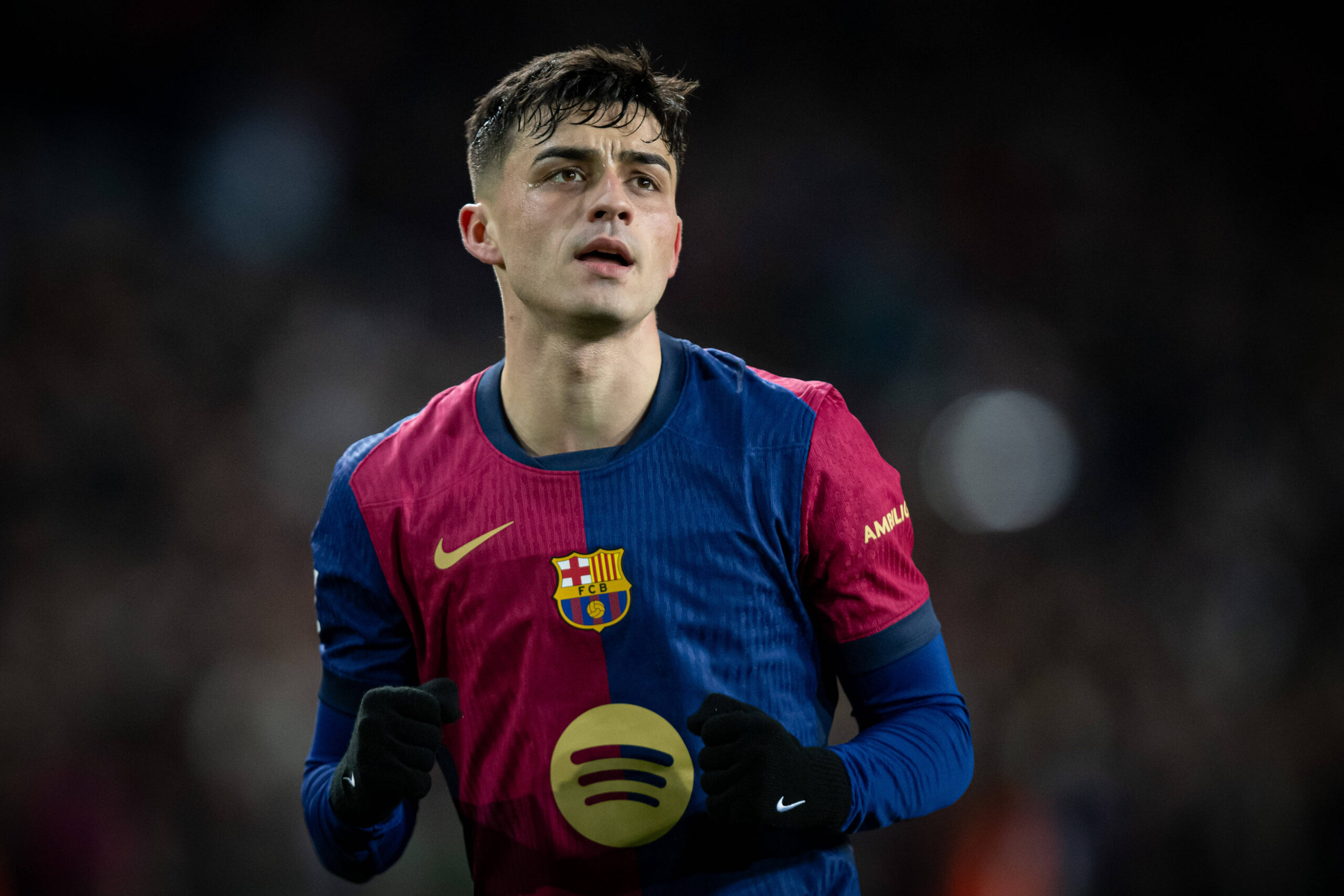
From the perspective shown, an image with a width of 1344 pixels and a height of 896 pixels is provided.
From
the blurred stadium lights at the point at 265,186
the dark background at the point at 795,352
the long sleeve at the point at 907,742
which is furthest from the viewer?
the blurred stadium lights at the point at 265,186

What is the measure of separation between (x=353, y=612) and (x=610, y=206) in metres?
0.70

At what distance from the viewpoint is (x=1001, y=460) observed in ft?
11.6

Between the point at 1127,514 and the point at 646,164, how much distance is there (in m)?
2.70

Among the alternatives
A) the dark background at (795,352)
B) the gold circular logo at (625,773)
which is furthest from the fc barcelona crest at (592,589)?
the dark background at (795,352)

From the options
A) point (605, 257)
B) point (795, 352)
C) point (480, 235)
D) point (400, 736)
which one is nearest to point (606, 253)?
point (605, 257)

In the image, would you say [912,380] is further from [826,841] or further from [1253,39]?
[826,841]

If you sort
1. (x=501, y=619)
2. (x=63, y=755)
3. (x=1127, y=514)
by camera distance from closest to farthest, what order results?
(x=501, y=619), (x=63, y=755), (x=1127, y=514)

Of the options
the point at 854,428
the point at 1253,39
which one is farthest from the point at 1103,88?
the point at 854,428

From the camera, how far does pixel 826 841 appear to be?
54.9 inches

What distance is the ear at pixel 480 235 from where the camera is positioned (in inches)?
60.3

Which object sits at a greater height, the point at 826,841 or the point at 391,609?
the point at 391,609

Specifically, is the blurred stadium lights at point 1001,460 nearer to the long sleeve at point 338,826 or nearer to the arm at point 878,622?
the arm at point 878,622

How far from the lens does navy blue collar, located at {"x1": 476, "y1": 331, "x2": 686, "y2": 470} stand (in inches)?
56.2

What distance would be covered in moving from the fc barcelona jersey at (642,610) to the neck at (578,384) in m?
0.03
